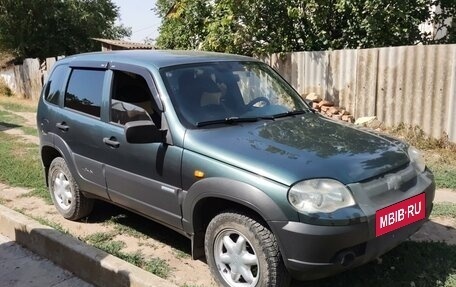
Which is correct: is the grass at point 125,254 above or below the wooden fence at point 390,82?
below

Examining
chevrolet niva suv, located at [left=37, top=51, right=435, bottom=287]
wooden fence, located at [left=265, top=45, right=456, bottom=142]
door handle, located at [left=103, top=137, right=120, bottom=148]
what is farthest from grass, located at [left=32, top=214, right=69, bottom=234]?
wooden fence, located at [left=265, top=45, right=456, bottom=142]

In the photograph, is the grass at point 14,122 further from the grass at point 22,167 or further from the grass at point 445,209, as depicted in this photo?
the grass at point 445,209

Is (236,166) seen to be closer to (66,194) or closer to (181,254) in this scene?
(181,254)

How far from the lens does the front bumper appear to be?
116 inches

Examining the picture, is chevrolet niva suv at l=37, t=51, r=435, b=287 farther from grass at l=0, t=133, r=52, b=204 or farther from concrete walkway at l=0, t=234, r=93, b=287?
grass at l=0, t=133, r=52, b=204

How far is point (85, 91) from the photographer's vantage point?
4.86 meters

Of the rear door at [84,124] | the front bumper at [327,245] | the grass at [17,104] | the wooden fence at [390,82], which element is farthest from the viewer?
the grass at [17,104]

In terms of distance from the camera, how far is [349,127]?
4.11m

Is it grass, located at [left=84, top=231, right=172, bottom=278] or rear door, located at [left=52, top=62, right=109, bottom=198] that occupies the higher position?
rear door, located at [left=52, top=62, right=109, bottom=198]

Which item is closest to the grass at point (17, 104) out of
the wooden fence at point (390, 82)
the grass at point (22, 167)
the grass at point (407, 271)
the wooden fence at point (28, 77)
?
the wooden fence at point (28, 77)

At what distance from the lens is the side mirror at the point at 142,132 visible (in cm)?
362

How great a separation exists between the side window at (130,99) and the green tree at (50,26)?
22826 mm

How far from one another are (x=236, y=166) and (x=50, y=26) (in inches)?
1010

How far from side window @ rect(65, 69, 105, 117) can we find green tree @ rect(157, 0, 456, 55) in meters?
6.04
